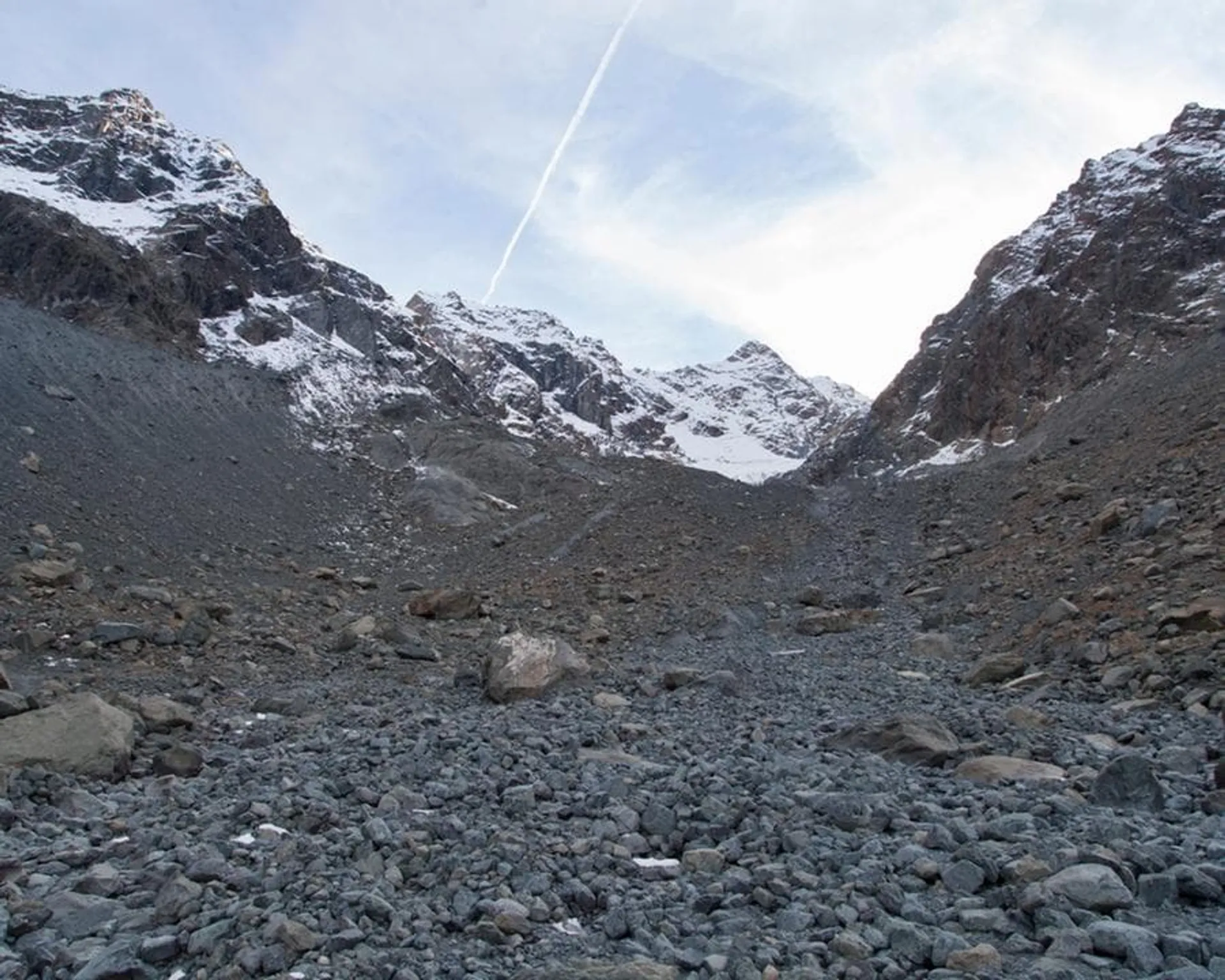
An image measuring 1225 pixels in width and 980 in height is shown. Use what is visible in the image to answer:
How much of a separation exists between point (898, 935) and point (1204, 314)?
39447mm

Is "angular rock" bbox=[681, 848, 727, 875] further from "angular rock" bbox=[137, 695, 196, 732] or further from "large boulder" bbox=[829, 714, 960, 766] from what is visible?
"angular rock" bbox=[137, 695, 196, 732]

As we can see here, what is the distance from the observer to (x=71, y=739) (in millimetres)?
Result: 8102

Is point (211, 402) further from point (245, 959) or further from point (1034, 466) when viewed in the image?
point (245, 959)

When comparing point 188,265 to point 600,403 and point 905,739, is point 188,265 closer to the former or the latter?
point 905,739

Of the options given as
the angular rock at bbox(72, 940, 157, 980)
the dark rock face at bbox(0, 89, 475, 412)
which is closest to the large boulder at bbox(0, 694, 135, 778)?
the angular rock at bbox(72, 940, 157, 980)

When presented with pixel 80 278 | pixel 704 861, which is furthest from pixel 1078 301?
pixel 80 278

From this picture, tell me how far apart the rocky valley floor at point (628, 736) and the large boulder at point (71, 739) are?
69 mm

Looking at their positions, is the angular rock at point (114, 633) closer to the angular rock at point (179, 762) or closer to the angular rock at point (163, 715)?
the angular rock at point (163, 715)

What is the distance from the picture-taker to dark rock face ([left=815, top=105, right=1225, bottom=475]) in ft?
124

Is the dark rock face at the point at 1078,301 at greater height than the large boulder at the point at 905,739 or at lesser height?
greater

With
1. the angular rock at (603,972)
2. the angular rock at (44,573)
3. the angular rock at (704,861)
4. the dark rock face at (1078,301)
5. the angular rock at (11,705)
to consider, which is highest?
the dark rock face at (1078,301)

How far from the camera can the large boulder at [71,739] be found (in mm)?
7801

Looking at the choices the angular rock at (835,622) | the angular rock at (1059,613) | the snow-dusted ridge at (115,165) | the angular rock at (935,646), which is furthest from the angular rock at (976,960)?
the snow-dusted ridge at (115,165)

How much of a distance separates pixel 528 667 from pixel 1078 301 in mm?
40256
